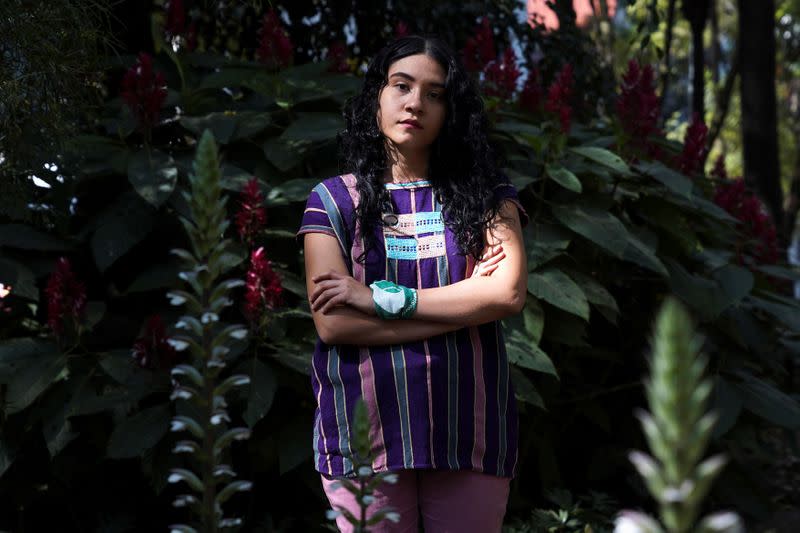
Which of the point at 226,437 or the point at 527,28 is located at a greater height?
the point at 527,28

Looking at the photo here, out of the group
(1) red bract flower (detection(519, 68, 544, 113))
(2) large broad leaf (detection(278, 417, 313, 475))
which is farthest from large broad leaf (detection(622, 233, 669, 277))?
(2) large broad leaf (detection(278, 417, 313, 475))

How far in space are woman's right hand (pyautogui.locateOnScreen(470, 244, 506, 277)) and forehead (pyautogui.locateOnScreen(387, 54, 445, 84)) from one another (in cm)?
43

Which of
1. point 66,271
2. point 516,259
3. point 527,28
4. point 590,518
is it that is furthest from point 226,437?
point 527,28

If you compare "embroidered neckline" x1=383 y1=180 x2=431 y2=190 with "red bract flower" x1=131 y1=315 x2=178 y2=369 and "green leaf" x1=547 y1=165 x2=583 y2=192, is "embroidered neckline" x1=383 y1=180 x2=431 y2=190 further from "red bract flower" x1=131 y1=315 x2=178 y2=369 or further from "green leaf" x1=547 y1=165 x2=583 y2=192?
"green leaf" x1=547 y1=165 x2=583 y2=192

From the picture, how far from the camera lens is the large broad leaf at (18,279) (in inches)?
143

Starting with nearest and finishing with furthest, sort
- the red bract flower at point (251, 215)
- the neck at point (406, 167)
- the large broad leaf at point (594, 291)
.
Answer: the neck at point (406, 167)
the red bract flower at point (251, 215)
the large broad leaf at point (594, 291)

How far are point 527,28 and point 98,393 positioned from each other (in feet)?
13.1

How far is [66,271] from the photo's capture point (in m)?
3.47

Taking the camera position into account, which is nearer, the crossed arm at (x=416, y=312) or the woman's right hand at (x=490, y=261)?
the crossed arm at (x=416, y=312)

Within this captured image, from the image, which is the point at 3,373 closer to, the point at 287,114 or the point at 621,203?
the point at 287,114

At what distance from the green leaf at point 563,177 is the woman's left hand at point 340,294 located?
1756 mm

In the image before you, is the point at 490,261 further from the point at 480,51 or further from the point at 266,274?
the point at 480,51

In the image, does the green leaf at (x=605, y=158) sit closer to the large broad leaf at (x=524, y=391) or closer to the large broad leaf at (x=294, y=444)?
the large broad leaf at (x=524, y=391)

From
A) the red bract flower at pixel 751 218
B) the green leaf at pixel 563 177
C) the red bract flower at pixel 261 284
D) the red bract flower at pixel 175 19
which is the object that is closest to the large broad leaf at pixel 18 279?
the red bract flower at pixel 261 284
